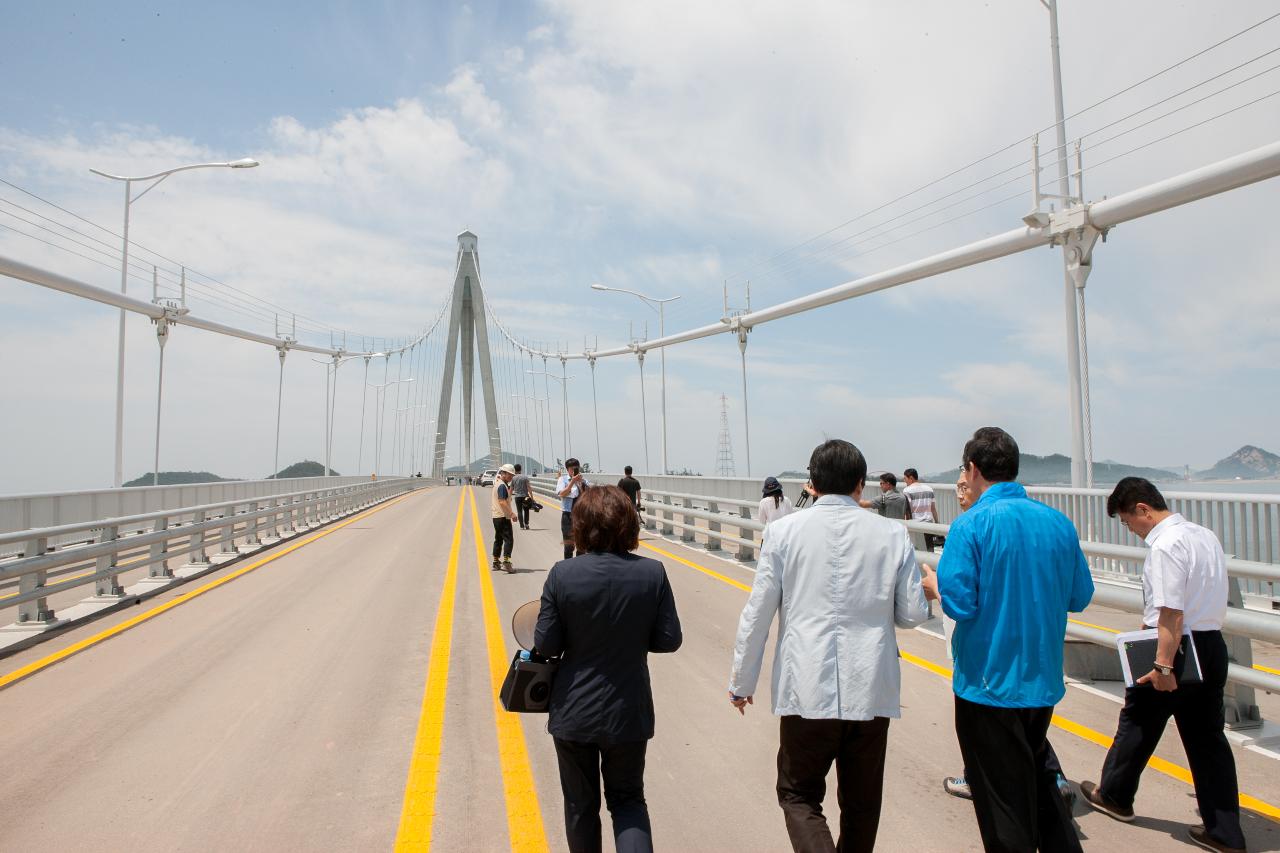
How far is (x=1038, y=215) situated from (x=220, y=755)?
18.4m

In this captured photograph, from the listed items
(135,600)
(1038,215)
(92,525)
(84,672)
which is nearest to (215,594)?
(135,600)

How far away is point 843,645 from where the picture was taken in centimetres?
319

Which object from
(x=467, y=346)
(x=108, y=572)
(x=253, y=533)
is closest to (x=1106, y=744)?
(x=108, y=572)

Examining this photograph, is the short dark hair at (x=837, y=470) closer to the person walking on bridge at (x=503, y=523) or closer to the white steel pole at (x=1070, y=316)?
the person walking on bridge at (x=503, y=523)

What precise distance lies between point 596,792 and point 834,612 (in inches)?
43.2

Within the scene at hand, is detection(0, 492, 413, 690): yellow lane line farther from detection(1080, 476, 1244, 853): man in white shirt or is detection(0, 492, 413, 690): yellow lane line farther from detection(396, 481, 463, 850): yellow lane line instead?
detection(1080, 476, 1244, 853): man in white shirt

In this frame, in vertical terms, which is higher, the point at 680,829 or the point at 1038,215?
the point at 1038,215

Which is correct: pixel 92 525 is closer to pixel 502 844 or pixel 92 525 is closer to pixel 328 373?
pixel 502 844

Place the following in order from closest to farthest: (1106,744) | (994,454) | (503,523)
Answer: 1. (994,454)
2. (1106,744)
3. (503,523)

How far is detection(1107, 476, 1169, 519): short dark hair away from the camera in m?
4.18

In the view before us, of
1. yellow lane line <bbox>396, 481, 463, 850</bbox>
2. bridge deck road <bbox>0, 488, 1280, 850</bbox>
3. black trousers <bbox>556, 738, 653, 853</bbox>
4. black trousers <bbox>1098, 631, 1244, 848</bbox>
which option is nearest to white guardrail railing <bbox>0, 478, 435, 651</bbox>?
bridge deck road <bbox>0, 488, 1280, 850</bbox>

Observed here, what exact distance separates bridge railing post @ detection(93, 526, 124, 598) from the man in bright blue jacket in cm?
1025

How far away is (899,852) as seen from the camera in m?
3.78

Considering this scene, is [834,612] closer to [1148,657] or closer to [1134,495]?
[1148,657]
